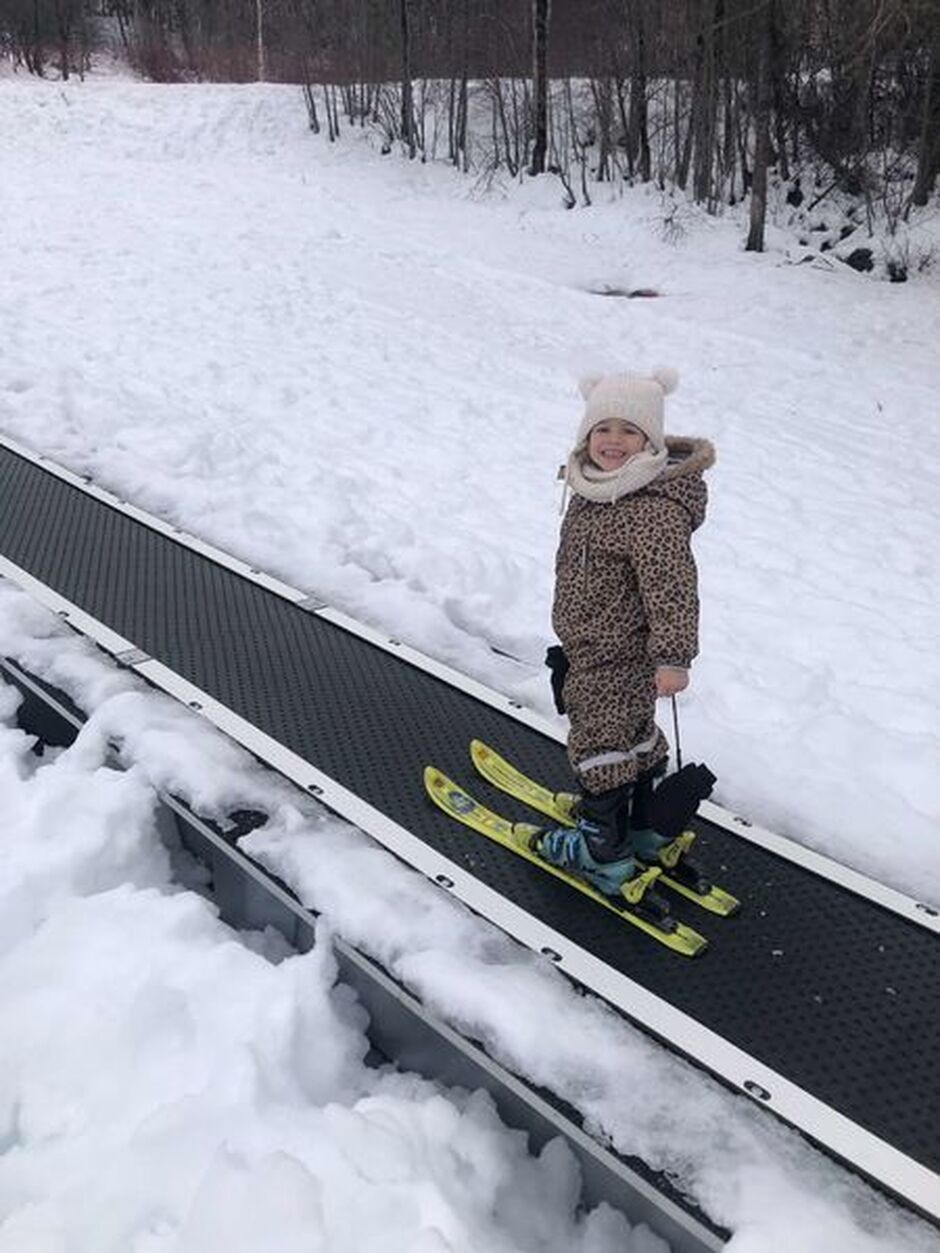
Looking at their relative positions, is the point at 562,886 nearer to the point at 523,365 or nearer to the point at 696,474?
the point at 696,474

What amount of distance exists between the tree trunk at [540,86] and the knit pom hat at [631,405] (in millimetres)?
17470

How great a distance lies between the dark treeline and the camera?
15.0 m

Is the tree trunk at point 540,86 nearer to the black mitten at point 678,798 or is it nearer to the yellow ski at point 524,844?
the yellow ski at point 524,844

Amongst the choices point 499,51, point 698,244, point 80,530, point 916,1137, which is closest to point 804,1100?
point 916,1137

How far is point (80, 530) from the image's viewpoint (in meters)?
5.15

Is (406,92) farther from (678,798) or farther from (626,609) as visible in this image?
(678,798)

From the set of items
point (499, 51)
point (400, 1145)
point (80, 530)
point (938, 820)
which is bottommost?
point (938, 820)

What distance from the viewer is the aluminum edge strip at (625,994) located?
2.24 m

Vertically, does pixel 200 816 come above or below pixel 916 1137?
above

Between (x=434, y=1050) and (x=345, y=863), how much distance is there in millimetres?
611

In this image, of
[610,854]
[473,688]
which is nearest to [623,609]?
[610,854]

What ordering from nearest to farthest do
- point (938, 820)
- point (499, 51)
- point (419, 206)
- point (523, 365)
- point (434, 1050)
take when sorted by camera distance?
1. point (434, 1050)
2. point (938, 820)
3. point (523, 365)
4. point (419, 206)
5. point (499, 51)

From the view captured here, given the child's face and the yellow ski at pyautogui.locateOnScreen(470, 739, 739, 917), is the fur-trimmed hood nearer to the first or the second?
the child's face

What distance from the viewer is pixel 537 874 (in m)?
3.06
